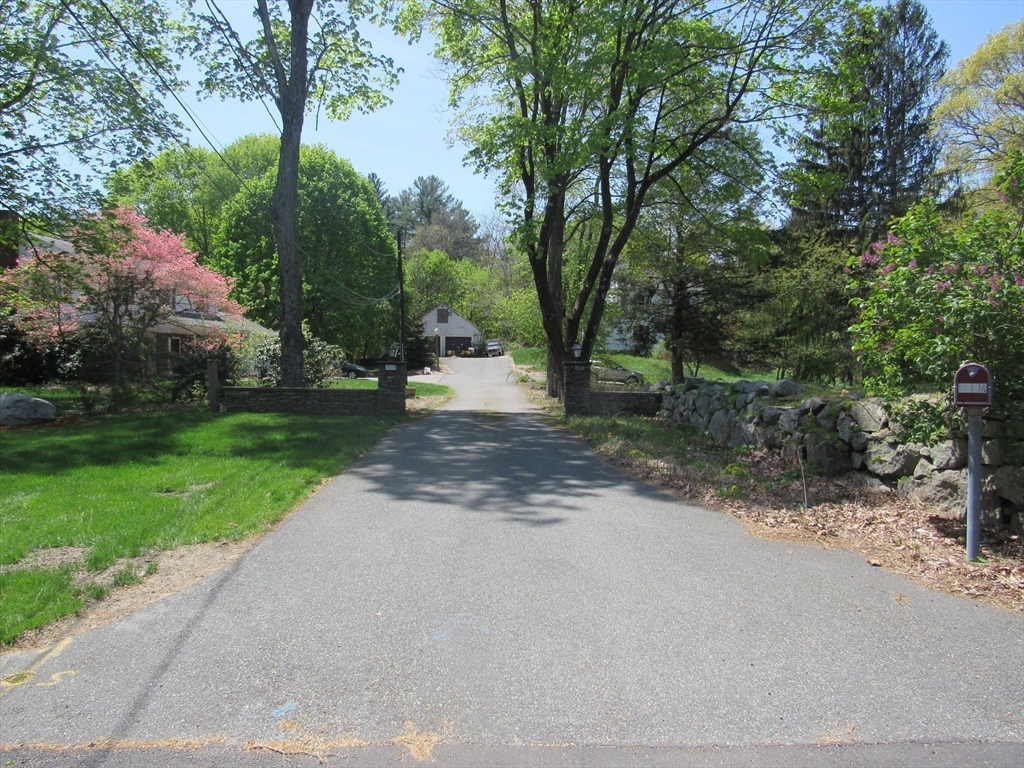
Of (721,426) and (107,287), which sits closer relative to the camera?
(721,426)

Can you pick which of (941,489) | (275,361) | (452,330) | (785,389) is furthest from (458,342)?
(941,489)

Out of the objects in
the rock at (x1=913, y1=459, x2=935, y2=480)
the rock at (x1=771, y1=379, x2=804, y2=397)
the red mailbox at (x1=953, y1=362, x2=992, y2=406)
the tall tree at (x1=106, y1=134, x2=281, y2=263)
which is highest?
the tall tree at (x1=106, y1=134, x2=281, y2=263)

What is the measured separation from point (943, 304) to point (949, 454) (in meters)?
1.46

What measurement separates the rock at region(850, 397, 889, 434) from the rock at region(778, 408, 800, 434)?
1.06m

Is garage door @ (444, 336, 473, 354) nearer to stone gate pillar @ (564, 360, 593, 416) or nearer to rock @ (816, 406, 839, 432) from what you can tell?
stone gate pillar @ (564, 360, 593, 416)

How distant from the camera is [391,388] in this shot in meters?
17.0

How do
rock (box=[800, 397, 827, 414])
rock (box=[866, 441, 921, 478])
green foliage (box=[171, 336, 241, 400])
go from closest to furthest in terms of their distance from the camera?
rock (box=[866, 441, 921, 478])
rock (box=[800, 397, 827, 414])
green foliage (box=[171, 336, 241, 400])

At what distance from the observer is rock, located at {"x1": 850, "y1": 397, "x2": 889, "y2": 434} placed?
7.45m

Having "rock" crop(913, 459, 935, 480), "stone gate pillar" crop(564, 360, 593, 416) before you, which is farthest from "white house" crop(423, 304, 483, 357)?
"rock" crop(913, 459, 935, 480)

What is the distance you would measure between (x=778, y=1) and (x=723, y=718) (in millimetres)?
16334

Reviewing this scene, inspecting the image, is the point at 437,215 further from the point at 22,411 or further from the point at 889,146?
the point at 22,411

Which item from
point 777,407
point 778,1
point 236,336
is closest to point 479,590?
point 777,407

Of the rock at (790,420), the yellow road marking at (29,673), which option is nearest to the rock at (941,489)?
the rock at (790,420)

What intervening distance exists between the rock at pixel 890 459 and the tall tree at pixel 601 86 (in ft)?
33.9
